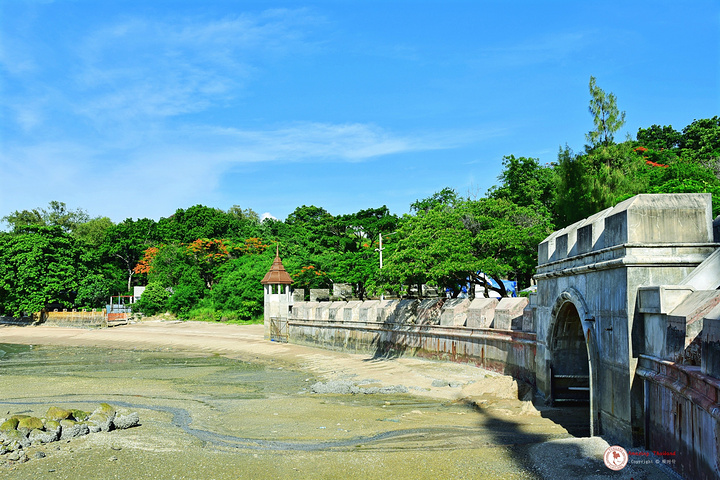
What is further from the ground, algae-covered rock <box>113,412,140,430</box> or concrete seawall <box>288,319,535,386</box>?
concrete seawall <box>288,319,535,386</box>

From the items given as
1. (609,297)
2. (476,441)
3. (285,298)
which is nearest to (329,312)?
(285,298)

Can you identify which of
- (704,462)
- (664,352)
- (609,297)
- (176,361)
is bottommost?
(176,361)

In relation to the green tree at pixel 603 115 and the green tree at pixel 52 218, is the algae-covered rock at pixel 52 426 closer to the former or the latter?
the green tree at pixel 603 115

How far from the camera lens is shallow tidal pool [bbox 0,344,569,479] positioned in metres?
9.12

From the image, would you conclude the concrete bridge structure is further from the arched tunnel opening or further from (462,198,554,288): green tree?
(462,198,554,288): green tree

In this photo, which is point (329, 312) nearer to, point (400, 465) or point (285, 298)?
point (285, 298)

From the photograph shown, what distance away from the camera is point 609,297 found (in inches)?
368

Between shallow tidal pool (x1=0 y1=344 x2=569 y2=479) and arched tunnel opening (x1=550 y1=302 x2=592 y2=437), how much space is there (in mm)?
1193

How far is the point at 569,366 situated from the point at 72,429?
10198mm

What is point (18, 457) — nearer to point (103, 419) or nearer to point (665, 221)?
point (103, 419)

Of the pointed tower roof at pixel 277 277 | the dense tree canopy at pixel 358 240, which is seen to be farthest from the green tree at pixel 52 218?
the pointed tower roof at pixel 277 277

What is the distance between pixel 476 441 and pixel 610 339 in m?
3.04

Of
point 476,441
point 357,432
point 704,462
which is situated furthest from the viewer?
point 357,432

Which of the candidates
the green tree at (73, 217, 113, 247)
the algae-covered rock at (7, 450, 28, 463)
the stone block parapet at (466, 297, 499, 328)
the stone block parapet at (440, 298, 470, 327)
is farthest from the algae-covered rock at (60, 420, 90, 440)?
the green tree at (73, 217, 113, 247)
